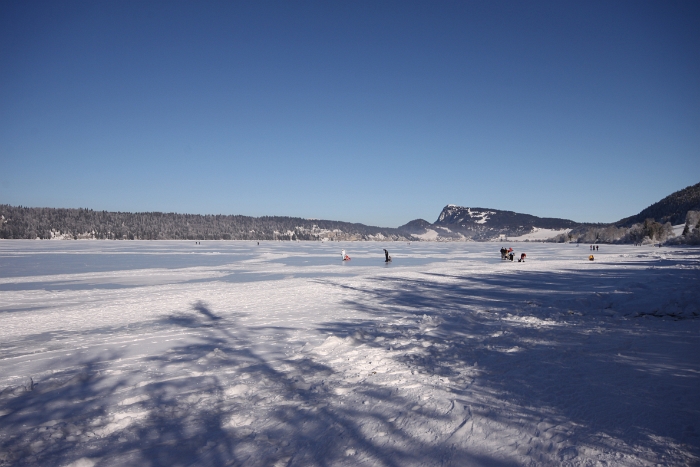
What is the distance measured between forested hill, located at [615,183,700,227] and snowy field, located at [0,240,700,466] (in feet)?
531

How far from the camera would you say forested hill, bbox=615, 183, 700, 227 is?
134 meters

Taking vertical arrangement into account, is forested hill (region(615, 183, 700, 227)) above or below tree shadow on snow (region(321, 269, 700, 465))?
above

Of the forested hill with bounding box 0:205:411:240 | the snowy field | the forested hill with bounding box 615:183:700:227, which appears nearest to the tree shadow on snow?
the snowy field

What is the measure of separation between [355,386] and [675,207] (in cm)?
18476

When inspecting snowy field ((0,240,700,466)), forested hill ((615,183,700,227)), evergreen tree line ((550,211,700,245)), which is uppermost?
forested hill ((615,183,700,227))

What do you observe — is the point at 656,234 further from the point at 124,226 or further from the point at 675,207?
the point at 124,226

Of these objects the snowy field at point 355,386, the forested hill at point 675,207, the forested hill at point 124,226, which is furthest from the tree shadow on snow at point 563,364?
the forested hill at point 675,207

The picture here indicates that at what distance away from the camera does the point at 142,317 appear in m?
9.98

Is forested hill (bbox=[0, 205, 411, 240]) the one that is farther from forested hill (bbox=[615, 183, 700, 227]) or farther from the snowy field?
forested hill (bbox=[615, 183, 700, 227])

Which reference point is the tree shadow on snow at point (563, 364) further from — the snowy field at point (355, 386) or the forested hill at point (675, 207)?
the forested hill at point (675, 207)

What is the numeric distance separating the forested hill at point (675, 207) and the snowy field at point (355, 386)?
16197 cm

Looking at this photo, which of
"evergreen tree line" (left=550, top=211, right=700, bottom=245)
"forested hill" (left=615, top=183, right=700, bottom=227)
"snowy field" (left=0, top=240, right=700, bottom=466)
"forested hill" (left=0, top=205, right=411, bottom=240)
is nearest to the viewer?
"snowy field" (left=0, top=240, right=700, bottom=466)

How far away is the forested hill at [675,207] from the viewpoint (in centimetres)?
13388

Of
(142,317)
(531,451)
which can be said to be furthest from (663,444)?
(142,317)
